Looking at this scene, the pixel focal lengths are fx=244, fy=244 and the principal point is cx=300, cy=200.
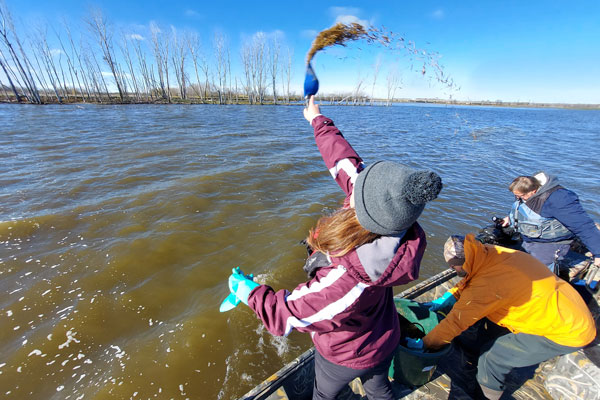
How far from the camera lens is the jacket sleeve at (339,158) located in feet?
5.83

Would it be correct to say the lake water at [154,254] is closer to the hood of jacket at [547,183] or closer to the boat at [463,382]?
the boat at [463,382]

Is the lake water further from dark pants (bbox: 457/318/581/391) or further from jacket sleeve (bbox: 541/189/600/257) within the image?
jacket sleeve (bbox: 541/189/600/257)

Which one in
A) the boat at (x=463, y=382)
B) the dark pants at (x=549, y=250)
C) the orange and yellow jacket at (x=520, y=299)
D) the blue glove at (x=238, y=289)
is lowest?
the boat at (x=463, y=382)

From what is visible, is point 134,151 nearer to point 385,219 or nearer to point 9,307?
point 9,307

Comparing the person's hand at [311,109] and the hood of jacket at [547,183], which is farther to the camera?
the hood of jacket at [547,183]

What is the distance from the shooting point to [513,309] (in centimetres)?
203

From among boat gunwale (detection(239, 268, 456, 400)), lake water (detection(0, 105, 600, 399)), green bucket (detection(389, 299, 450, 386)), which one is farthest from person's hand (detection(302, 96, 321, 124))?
lake water (detection(0, 105, 600, 399))

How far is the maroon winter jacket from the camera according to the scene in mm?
1121

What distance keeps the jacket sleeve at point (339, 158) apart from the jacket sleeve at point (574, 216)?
9.83 ft

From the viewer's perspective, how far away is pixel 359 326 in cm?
146

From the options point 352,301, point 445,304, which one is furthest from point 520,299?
point 352,301

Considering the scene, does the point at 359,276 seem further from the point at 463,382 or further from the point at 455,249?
the point at 463,382

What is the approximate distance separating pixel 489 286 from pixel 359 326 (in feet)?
4.40

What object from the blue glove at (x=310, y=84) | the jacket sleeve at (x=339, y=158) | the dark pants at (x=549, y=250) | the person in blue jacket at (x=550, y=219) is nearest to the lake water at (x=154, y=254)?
the dark pants at (x=549, y=250)
